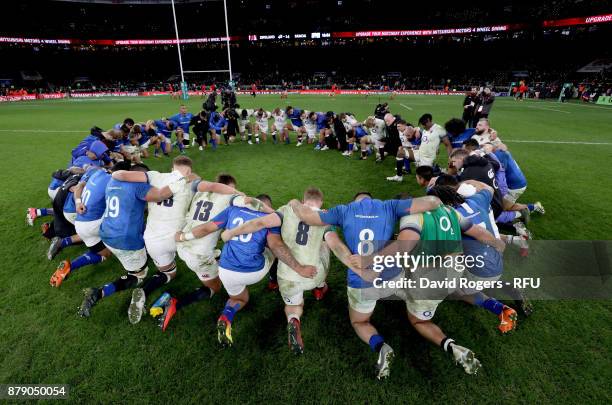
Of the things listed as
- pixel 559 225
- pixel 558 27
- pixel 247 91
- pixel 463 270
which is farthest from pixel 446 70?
pixel 463 270

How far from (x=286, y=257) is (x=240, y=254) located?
54 cm

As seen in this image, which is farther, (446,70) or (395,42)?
(395,42)

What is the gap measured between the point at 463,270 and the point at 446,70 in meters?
51.8

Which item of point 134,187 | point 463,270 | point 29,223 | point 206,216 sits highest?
point 134,187

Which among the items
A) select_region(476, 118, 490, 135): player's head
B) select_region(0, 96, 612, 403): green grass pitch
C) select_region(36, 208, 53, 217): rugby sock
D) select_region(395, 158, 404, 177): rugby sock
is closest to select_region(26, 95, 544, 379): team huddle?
select_region(0, 96, 612, 403): green grass pitch

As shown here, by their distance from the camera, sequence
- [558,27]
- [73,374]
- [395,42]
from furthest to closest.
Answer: [395,42] → [558,27] → [73,374]

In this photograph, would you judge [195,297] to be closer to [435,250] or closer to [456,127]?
[435,250]

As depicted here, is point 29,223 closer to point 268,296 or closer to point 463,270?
point 268,296

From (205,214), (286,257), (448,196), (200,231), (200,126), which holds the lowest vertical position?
(200,126)

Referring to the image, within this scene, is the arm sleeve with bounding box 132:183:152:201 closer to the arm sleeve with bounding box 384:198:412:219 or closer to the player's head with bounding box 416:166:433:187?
the arm sleeve with bounding box 384:198:412:219

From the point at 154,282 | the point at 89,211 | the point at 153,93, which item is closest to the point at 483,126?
the point at 154,282

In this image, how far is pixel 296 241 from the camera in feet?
11.1

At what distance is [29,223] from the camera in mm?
6184

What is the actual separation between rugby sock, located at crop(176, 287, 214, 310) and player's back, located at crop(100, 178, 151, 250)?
3.38 feet
